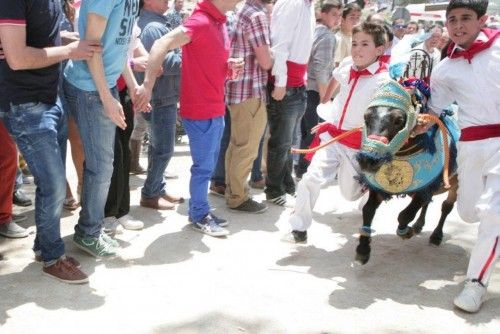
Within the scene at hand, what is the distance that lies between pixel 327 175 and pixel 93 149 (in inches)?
62.9

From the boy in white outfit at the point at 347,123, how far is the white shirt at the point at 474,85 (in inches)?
16.7

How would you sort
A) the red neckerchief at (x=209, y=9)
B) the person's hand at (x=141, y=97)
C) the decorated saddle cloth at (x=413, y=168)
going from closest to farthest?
the decorated saddle cloth at (x=413, y=168) → the person's hand at (x=141, y=97) → the red neckerchief at (x=209, y=9)

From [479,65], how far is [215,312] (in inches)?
83.2

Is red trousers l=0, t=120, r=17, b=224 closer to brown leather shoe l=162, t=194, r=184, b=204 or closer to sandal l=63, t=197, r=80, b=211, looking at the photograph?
sandal l=63, t=197, r=80, b=211

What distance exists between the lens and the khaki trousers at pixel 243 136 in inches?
177

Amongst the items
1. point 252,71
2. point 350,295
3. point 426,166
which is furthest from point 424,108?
point 252,71

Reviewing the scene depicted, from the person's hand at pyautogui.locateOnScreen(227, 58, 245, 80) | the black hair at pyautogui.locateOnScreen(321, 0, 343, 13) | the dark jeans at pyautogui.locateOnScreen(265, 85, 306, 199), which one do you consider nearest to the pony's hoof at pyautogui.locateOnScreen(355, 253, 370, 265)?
the dark jeans at pyautogui.locateOnScreen(265, 85, 306, 199)

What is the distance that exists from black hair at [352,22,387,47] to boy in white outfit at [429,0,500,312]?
0.46m

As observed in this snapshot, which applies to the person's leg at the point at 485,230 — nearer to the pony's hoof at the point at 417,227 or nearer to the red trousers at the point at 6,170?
the pony's hoof at the point at 417,227

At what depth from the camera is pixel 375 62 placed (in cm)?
372

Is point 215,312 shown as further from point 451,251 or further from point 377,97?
point 451,251

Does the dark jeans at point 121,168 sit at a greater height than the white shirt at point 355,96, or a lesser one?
lesser

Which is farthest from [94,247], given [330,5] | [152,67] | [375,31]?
[330,5]

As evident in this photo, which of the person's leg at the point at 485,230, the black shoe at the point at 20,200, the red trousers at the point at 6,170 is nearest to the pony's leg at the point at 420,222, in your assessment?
the person's leg at the point at 485,230
